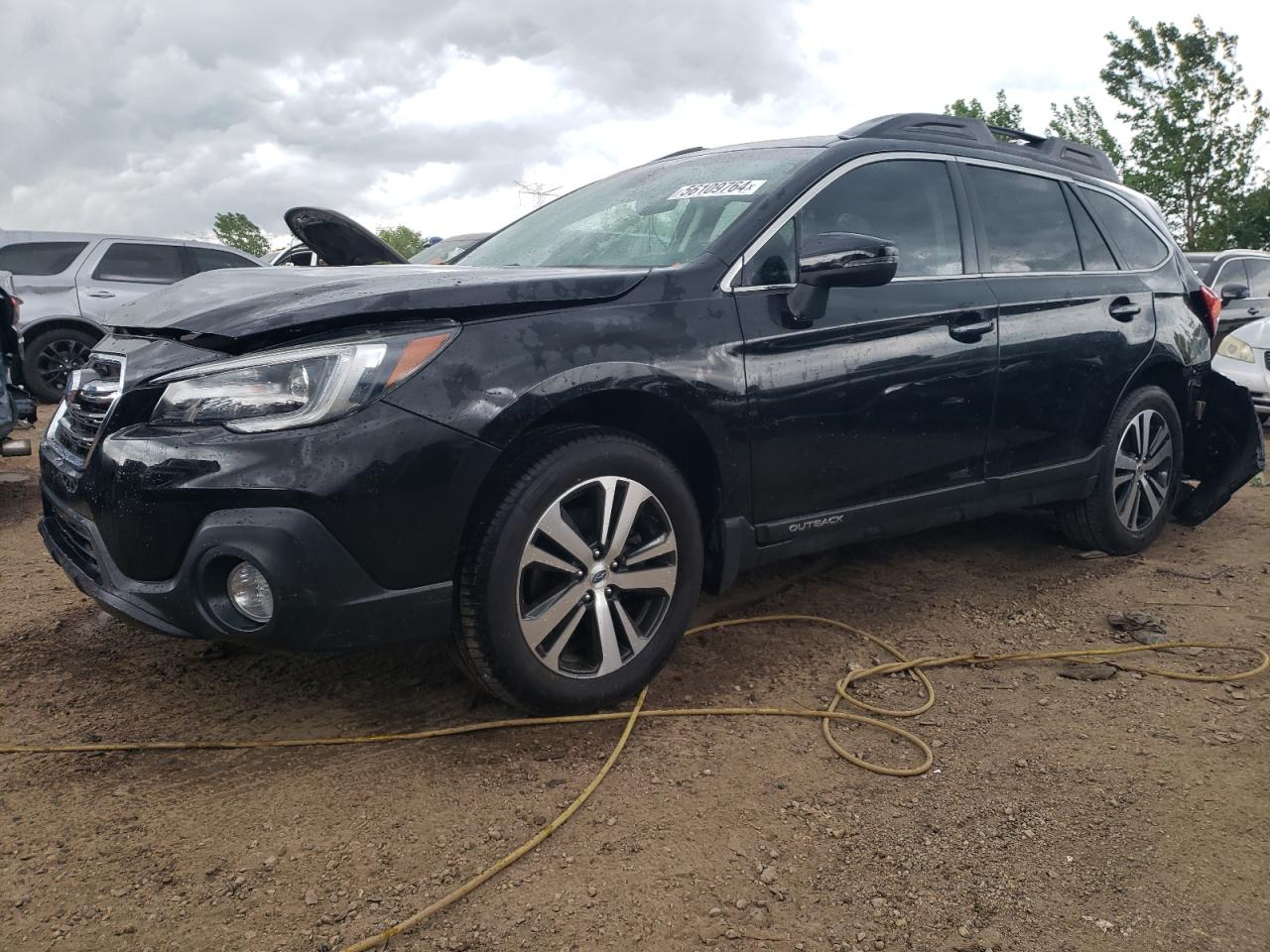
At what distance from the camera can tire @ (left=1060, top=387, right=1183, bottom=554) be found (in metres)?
4.35

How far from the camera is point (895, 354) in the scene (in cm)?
332

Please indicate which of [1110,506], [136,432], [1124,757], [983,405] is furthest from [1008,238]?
[136,432]

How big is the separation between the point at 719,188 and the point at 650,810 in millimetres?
2009

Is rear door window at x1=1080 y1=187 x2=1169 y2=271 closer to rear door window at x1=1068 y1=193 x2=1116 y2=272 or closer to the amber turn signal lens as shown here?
rear door window at x1=1068 y1=193 x2=1116 y2=272

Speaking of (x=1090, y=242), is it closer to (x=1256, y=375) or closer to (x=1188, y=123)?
(x=1256, y=375)

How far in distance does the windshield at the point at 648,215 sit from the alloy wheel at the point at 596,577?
0.80 m

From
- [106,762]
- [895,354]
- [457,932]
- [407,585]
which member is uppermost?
[895,354]

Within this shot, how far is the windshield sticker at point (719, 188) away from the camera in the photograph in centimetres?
327

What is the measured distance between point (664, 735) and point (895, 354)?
1467 mm

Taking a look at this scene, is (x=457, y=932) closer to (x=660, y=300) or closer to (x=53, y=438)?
(x=660, y=300)

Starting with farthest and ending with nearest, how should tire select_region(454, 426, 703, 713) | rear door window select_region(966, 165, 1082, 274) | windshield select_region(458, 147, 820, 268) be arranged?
rear door window select_region(966, 165, 1082, 274)
windshield select_region(458, 147, 820, 268)
tire select_region(454, 426, 703, 713)

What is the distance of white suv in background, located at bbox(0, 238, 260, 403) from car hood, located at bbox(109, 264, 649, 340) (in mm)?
7783

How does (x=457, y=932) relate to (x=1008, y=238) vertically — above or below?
below

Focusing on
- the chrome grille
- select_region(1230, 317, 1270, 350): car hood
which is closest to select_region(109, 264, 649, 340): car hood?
the chrome grille
